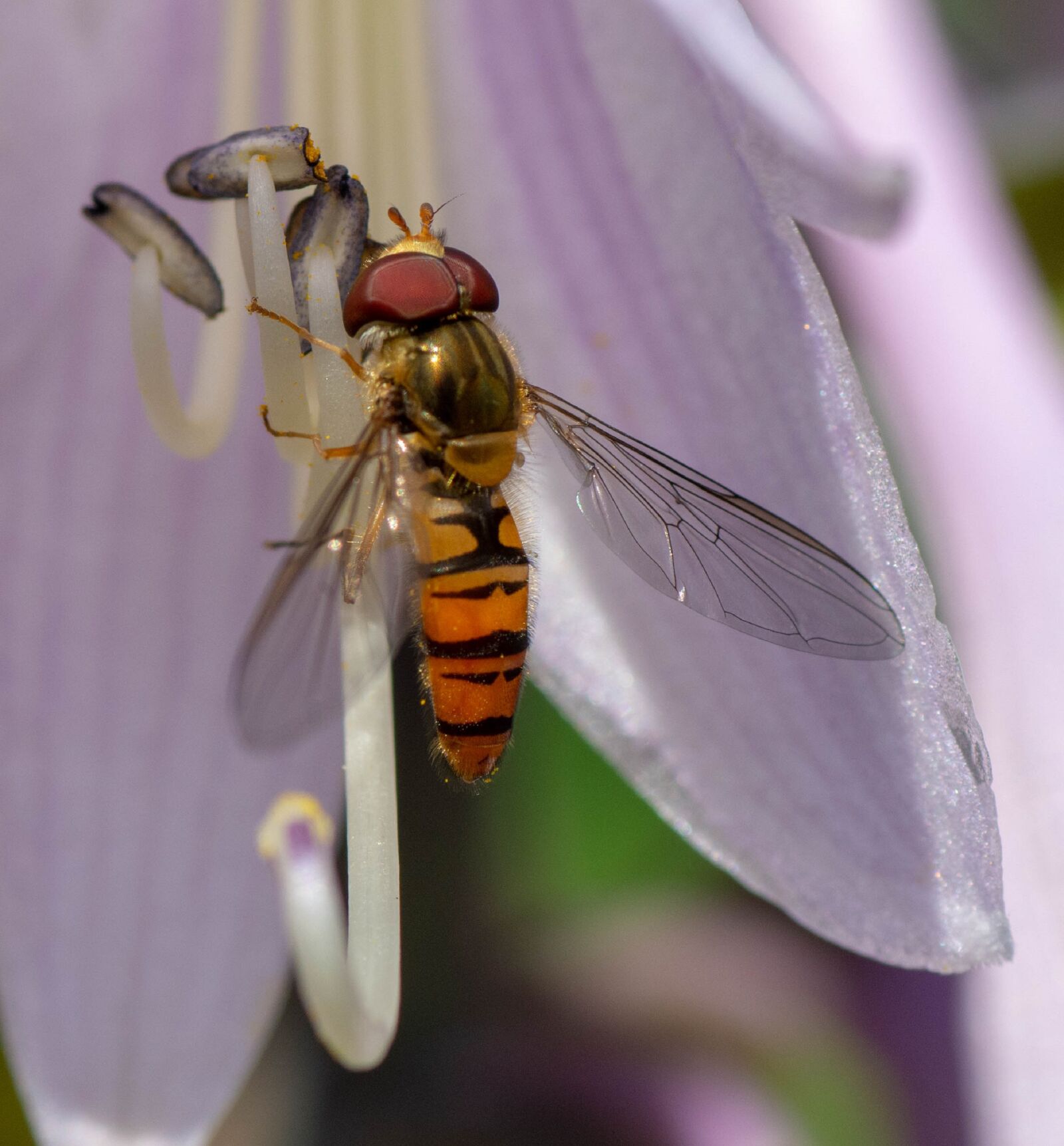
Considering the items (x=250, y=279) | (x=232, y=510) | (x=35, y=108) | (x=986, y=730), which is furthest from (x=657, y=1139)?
(x=35, y=108)

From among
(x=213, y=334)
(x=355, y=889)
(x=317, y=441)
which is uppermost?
(x=213, y=334)

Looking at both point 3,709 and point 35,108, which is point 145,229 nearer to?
point 35,108

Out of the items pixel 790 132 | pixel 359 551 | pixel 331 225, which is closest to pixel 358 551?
pixel 359 551

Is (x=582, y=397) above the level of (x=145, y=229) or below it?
below

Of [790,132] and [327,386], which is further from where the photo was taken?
[327,386]

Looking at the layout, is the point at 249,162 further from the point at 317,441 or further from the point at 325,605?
the point at 325,605

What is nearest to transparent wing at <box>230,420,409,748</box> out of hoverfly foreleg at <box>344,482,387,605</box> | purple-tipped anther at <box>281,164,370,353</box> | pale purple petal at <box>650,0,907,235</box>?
hoverfly foreleg at <box>344,482,387,605</box>
